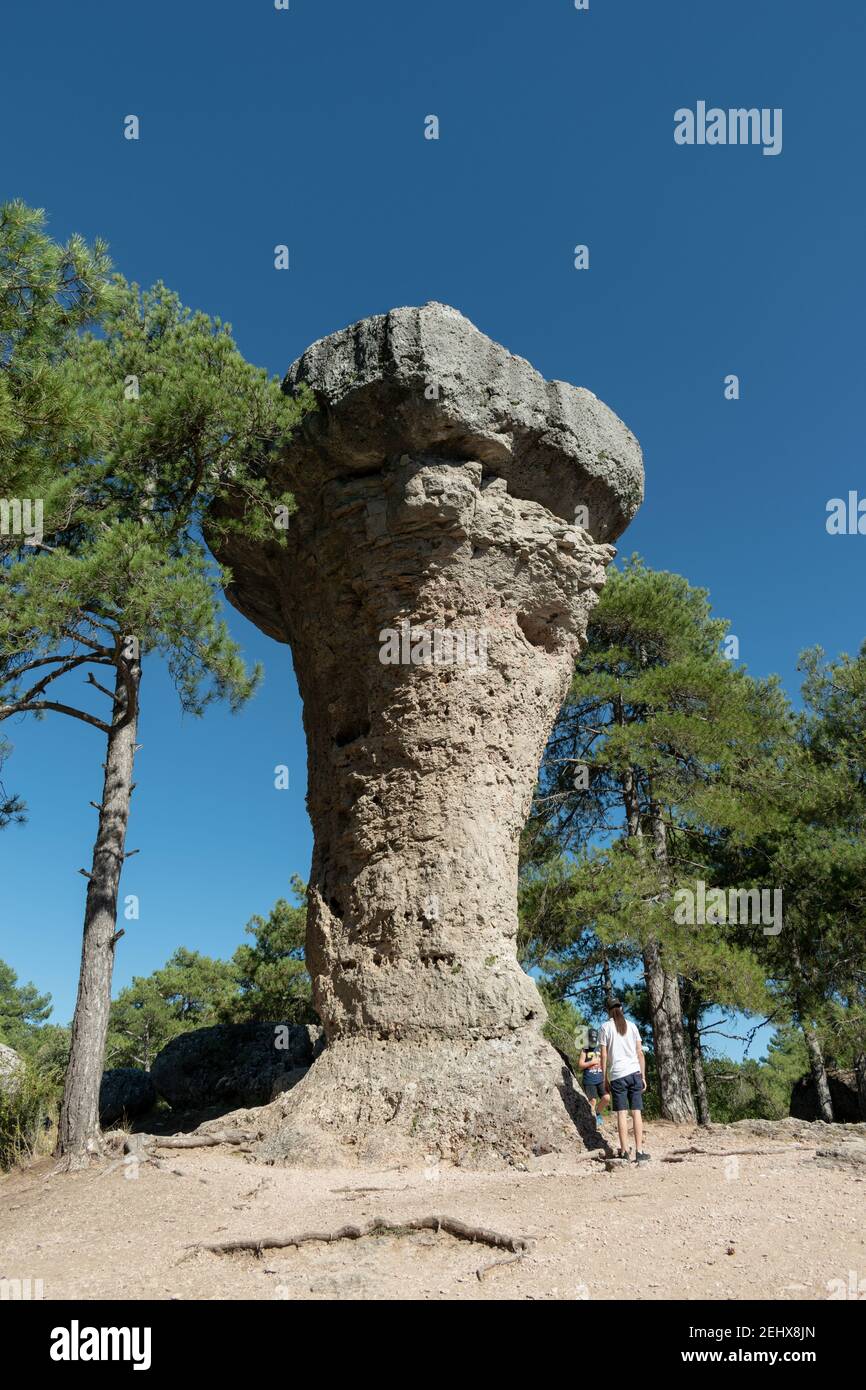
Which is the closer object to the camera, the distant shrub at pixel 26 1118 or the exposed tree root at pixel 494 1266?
the exposed tree root at pixel 494 1266

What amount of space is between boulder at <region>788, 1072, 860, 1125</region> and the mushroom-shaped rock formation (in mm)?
9959

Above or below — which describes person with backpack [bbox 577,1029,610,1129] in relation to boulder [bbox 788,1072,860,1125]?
above

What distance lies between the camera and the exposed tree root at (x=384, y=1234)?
503 centimetres

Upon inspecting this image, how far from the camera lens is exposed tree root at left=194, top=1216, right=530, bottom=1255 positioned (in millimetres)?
5031

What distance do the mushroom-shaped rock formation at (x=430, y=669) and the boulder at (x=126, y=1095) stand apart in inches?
212

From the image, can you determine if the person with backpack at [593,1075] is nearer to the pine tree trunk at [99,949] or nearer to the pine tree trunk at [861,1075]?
the pine tree trunk at [99,949]

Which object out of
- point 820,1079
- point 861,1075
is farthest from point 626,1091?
point 820,1079

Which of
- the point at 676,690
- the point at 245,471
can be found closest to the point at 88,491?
the point at 245,471

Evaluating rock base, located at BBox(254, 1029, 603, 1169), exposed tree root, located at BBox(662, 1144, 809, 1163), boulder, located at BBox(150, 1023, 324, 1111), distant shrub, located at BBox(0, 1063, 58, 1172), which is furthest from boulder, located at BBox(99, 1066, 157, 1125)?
exposed tree root, located at BBox(662, 1144, 809, 1163)

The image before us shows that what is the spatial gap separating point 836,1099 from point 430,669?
40.7 ft

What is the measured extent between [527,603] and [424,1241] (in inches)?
286

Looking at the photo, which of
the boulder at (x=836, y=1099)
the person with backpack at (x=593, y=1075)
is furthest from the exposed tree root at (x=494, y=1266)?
the boulder at (x=836, y=1099)

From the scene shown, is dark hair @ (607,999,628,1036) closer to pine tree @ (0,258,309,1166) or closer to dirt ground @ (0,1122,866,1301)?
dirt ground @ (0,1122,866,1301)
